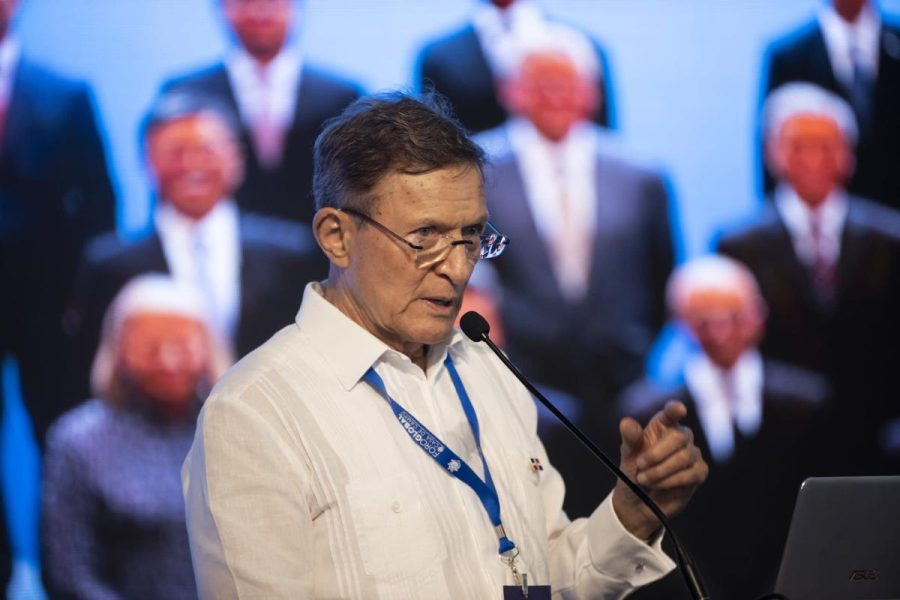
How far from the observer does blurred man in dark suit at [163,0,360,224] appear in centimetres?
305

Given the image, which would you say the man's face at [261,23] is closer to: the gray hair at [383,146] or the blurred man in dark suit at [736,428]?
the gray hair at [383,146]

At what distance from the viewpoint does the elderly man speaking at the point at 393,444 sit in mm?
1592

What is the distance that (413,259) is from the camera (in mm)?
1782

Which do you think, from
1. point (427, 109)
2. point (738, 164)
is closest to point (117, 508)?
point (427, 109)

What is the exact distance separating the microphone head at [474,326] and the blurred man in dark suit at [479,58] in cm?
153

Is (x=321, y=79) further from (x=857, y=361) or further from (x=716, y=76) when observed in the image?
(x=857, y=361)

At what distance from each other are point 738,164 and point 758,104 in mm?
224

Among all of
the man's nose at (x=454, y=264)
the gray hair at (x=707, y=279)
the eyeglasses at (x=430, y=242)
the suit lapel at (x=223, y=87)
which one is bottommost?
the gray hair at (x=707, y=279)

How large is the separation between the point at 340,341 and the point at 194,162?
1.42m

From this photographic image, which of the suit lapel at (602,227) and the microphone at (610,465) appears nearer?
the microphone at (610,465)

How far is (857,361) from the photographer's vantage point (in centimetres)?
351

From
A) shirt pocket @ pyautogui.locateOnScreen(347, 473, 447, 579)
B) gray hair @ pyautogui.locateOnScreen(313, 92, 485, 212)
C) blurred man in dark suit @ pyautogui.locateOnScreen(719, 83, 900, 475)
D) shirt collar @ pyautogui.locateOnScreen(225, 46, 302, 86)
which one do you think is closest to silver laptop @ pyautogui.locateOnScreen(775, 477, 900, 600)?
shirt pocket @ pyautogui.locateOnScreen(347, 473, 447, 579)

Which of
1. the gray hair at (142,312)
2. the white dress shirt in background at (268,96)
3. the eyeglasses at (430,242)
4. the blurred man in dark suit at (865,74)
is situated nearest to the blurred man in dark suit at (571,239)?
the white dress shirt in background at (268,96)

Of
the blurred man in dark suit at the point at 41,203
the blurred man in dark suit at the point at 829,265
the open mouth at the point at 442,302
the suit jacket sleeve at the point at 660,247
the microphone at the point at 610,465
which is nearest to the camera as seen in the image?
the microphone at the point at 610,465
